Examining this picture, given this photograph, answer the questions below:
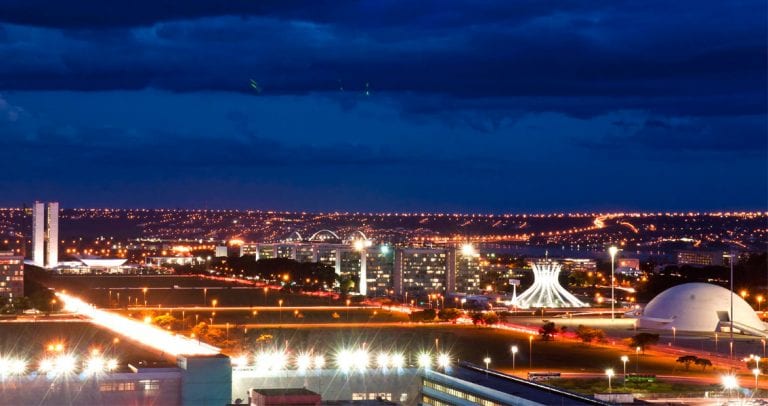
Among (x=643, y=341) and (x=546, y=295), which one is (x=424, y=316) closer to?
(x=546, y=295)

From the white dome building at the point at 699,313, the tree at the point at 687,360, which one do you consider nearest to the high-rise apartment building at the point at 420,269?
the white dome building at the point at 699,313

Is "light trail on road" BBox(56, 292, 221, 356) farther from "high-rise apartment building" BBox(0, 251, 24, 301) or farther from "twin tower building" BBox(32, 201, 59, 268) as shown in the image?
"twin tower building" BBox(32, 201, 59, 268)

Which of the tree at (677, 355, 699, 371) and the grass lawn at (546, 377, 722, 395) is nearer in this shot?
the grass lawn at (546, 377, 722, 395)

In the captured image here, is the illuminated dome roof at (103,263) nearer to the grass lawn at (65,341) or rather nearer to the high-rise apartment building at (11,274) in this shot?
the high-rise apartment building at (11,274)

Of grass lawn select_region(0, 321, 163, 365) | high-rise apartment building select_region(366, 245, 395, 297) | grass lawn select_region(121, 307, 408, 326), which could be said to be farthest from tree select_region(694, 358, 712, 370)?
high-rise apartment building select_region(366, 245, 395, 297)

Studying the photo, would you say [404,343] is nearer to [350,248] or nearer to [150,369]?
[150,369]

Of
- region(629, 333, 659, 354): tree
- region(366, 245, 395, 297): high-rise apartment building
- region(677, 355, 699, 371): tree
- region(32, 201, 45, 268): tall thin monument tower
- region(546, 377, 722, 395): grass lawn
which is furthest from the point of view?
region(32, 201, 45, 268): tall thin monument tower

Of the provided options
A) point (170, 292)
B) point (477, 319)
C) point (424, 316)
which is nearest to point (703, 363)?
point (477, 319)
